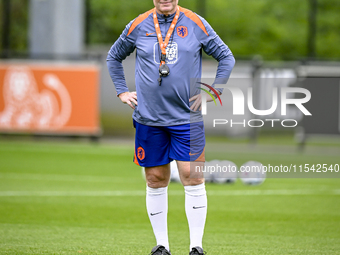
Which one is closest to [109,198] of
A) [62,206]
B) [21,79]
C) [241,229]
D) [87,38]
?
[62,206]

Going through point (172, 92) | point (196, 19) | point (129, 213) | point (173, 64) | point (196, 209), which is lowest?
point (129, 213)

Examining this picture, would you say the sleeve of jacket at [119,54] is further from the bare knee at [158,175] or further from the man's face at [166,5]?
the bare knee at [158,175]

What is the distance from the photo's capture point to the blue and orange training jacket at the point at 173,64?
4555 mm

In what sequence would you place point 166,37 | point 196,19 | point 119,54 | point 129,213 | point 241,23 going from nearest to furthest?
1. point 166,37
2. point 196,19
3. point 119,54
4. point 129,213
5. point 241,23

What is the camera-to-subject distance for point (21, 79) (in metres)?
15.9

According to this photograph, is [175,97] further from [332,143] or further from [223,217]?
[332,143]

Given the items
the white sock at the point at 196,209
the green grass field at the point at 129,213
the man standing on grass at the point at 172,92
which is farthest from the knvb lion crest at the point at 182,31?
the green grass field at the point at 129,213

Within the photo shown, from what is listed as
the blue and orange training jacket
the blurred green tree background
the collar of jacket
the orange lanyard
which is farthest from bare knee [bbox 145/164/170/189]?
the blurred green tree background

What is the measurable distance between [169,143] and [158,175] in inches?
11.3

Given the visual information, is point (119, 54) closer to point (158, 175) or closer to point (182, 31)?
point (182, 31)

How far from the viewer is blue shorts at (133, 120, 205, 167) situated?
462cm

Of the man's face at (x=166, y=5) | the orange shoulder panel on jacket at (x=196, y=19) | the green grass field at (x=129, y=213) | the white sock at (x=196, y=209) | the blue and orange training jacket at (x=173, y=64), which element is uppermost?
the man's face at (x=166, y=5)

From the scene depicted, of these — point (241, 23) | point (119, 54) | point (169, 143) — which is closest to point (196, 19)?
point (119, 54)

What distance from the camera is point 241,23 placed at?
91.5 ft
